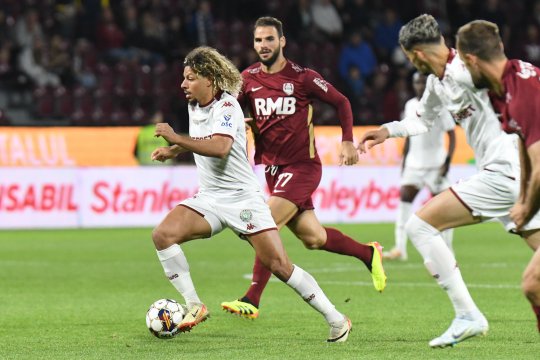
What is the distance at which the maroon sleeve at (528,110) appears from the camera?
6117 mm

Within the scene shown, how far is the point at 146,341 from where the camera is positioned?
8.18m

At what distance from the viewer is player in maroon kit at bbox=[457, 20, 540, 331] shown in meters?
6.14

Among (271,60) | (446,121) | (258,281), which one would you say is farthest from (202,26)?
(258,281)

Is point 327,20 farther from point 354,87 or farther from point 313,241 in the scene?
point 313,241

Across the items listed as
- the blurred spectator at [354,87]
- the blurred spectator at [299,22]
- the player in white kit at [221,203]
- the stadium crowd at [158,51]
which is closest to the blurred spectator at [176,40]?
the stadium crowd at [158,51]

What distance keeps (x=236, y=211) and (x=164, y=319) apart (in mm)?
933

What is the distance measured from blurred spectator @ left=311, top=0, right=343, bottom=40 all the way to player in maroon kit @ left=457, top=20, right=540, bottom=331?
19153 millimetres

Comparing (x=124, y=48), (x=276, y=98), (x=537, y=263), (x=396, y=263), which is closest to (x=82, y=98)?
(x=124, y=48)

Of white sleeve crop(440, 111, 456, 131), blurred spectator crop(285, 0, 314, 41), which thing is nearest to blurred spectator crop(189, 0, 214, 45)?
blurred spectator crop(285, 0, 314, 41)

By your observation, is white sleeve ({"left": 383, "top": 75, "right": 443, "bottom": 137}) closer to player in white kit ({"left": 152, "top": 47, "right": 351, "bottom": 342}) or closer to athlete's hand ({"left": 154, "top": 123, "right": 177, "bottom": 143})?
player in white kit ({"left": 152, "top": 47, "right": 351, "bottom": 342})

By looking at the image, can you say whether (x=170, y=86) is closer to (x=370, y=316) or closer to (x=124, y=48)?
(x=124, y=48)

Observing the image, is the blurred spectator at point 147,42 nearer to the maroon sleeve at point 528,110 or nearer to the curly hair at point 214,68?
the curly hair at point 214,68

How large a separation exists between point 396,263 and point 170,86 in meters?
10.4

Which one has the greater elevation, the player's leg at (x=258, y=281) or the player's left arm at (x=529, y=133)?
the player's left arm at (x=529, y=133)
